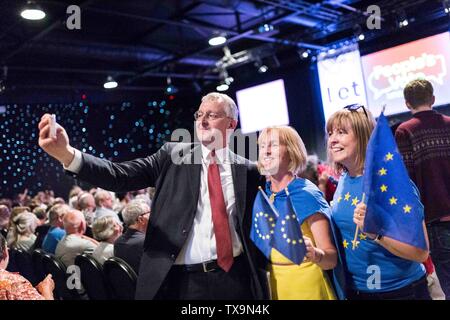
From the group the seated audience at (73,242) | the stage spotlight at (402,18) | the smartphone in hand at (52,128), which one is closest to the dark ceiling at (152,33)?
the stage spotlight at (402,18)

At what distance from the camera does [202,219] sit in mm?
1697

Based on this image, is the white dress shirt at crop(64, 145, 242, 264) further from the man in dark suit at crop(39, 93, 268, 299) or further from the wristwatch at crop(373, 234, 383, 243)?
the wristwatch at crop(373, 234, 383, 243)

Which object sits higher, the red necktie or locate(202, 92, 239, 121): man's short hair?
locate(202, 92, 239, 121): man's short hair

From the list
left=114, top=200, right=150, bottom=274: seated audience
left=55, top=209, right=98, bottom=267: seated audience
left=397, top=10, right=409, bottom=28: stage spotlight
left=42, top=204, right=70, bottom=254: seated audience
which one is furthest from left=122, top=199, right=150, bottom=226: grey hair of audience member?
left=397, top=10, right=409, bottom=28: stage spotlight

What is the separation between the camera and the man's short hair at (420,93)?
235 cm

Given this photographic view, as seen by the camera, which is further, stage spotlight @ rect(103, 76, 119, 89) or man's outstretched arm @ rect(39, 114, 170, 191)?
stage spotlight @ rect(103, 76, 119, 89)

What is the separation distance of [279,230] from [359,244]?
35 cm

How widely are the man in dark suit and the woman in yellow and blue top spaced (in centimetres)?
9

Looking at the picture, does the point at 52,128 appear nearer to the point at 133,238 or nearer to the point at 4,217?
the point at 133,238

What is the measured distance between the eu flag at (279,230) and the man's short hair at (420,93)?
1.30 m

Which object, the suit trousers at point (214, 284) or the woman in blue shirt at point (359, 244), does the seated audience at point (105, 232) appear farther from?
the woman in blue shirt at point (359, 244)

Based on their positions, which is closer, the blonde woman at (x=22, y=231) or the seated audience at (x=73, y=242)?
the seated audience at (x=73, y=242)

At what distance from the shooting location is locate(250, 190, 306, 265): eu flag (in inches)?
51.6
